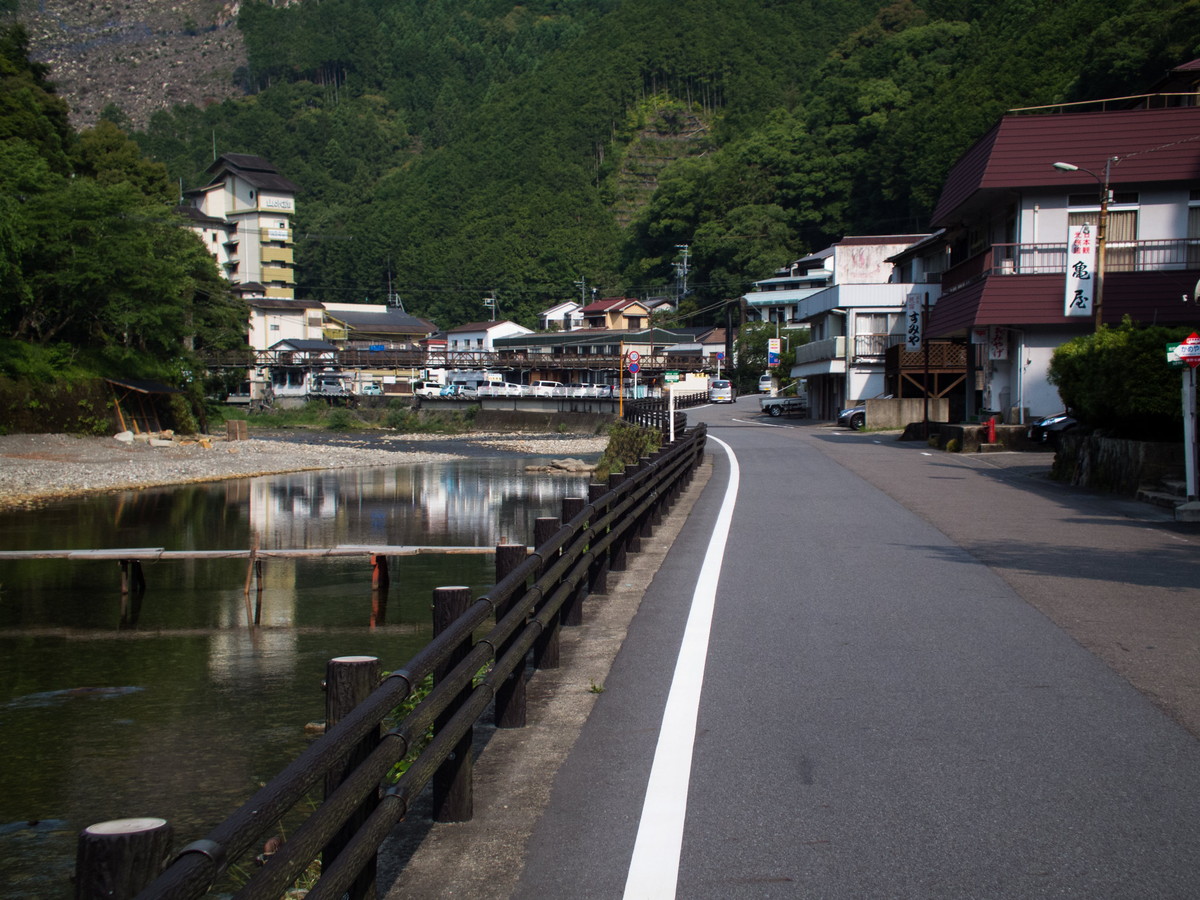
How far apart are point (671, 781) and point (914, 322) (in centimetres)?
3862

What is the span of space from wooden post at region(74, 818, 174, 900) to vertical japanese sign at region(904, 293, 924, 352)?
135 ft

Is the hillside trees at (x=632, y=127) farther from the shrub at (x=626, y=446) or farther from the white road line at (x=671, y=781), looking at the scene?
the white road line at (x=671, y=781)

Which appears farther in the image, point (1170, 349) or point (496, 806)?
point (1170, 349)

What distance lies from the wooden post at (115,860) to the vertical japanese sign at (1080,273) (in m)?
29.2

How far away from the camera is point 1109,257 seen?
29781 millimetres

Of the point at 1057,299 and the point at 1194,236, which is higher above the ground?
the point at 1194,236

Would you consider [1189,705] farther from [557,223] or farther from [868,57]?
[557,223]

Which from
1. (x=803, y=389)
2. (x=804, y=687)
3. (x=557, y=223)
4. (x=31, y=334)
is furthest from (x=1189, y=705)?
(x=557, y=223)

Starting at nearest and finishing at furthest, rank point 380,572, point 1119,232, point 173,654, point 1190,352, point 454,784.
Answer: point 454,784 → point 173,654 → point 1190,352 → point 380,572 → point 1119,232

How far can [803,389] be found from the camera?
227 feet

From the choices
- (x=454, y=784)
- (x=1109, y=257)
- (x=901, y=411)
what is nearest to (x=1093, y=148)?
(x=1109, y=257)

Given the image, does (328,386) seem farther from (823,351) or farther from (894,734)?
(894,734)

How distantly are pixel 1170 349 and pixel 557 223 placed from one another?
4540 inches

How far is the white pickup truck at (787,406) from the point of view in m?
61.6
